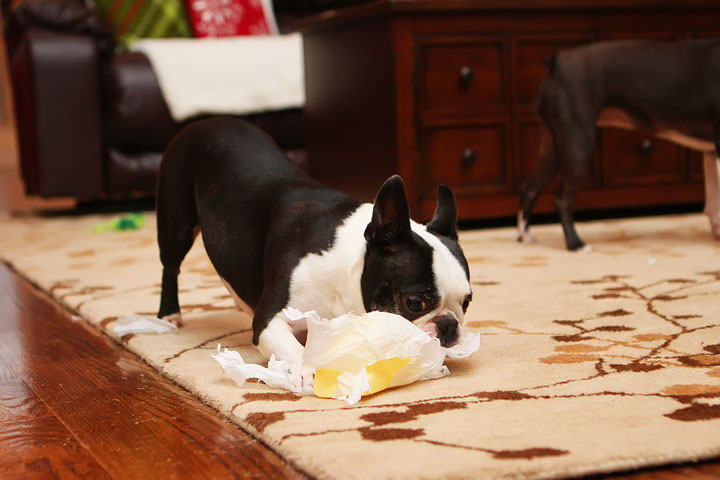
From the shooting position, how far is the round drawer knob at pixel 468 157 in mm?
3297

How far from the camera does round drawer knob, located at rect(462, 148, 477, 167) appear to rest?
330 centimetres

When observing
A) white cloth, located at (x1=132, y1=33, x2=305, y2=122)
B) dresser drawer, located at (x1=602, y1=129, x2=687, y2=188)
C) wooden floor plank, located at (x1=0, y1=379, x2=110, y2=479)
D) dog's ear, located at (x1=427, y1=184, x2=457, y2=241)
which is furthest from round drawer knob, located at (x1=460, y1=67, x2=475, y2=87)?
wooden floor plank, located at (x1=0, y1=379, x2=110, y2=479)

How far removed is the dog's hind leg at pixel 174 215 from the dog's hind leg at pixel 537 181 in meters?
1.45

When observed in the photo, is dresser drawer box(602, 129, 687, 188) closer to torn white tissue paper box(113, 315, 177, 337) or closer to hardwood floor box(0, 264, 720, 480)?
torn white tissue paper box(113, 315, 177, 337)

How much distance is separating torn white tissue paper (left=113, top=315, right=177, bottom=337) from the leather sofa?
9.06 feet

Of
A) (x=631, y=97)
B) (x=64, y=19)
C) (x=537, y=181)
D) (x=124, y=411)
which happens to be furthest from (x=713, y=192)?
(x=64, y=19)

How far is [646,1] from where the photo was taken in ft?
11.2

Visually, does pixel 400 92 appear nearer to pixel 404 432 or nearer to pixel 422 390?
pixel 422 390

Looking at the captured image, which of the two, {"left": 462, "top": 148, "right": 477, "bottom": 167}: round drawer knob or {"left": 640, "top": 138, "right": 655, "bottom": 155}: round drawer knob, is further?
{"left": 640, "top": 138, "right": 655, "bottom": 155}: round drawer knob

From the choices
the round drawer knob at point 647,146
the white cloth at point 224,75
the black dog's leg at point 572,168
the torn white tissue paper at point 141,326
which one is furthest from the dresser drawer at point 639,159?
the torn white tissue paper at point 141,326

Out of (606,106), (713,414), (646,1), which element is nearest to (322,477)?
(713,414)

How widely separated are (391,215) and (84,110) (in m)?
3.43

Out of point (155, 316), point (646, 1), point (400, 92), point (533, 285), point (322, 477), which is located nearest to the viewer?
point (322, 477)

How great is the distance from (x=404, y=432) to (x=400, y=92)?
7.32 ft
